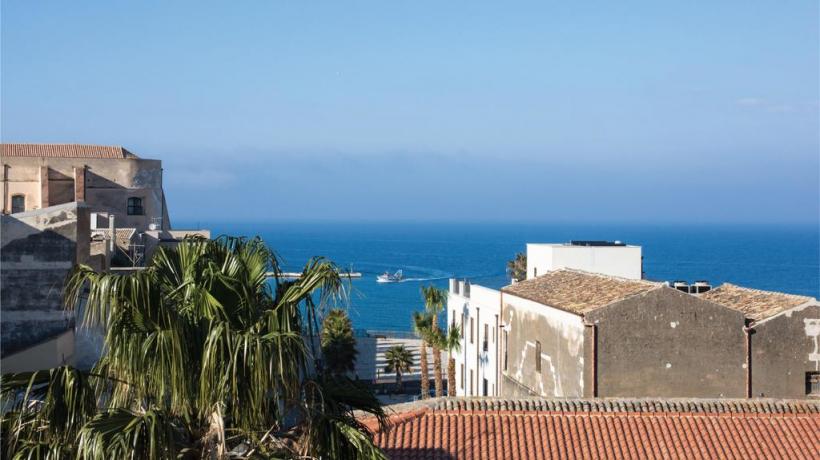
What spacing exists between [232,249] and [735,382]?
19876 mm

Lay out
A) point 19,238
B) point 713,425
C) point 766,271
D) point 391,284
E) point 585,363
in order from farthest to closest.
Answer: point 766,271 < point 391,284 < point 585,363 < point 19,238 < point 713,425

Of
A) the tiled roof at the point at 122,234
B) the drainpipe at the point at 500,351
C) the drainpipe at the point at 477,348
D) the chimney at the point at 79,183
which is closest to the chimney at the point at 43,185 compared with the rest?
the chimney at the point at 79,183

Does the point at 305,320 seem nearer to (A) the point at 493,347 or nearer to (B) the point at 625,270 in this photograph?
(A) the point at 493,347

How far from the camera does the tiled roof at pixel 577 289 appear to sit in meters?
27.8

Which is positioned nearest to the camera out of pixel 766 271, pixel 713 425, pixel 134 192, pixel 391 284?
pixel 713 425

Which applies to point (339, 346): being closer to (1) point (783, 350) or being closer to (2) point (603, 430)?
(1) point (783, 350)

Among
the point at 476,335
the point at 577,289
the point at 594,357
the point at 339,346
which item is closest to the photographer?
the point at 594,357

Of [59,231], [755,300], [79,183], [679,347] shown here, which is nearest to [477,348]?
[755,300]

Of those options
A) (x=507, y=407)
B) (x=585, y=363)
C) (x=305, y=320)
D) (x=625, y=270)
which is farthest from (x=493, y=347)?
(x=305, y=320)

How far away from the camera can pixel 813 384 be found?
91.4 feet

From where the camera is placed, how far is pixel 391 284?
16975 centimetres

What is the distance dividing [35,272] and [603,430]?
42.1 ft

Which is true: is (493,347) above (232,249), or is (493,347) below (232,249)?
below

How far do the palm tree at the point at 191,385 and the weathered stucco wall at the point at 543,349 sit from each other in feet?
59.0
